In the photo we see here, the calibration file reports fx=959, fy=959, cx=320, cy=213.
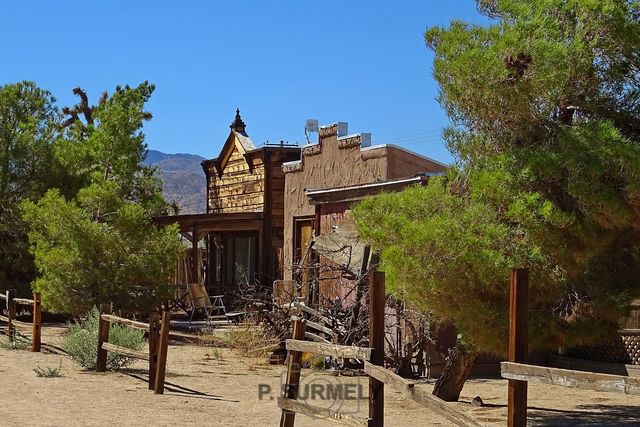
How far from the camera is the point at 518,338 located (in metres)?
6.87

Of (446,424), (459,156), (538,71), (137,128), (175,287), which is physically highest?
(137,128)

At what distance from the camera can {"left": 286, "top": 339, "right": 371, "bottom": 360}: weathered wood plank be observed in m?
8.26

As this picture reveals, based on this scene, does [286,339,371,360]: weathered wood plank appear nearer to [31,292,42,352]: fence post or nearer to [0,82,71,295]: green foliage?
[31,292,42,352]: fence post

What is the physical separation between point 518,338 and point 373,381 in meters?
1.57

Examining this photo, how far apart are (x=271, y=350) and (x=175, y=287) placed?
188 inches

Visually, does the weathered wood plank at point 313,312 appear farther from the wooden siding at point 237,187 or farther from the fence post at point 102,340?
the wooden siding at point 237,187

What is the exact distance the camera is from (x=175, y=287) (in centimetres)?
2019

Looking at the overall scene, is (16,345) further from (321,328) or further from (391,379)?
(391,379)

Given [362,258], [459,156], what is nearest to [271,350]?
[362,258]

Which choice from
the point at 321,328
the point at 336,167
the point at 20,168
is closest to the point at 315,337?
the point at 321,328

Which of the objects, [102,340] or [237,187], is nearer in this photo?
[102,340]

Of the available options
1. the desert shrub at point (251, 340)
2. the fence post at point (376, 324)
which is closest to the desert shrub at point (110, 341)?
the desert shrub at point (251, 340)

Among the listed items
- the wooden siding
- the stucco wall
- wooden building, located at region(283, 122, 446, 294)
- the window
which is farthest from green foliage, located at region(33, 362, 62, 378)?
the window

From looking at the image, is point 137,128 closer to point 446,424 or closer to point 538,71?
point 446,424
